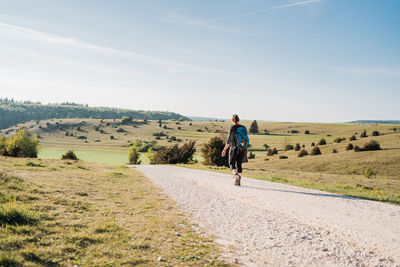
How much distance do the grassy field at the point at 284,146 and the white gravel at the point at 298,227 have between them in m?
4.00

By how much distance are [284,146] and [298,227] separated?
7648cm

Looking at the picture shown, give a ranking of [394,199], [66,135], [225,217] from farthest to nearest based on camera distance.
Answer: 1. [66,135]
2. [394,199]
3. [225,217]

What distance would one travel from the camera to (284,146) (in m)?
79.8

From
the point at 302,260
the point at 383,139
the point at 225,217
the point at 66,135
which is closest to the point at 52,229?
the point at 225,217

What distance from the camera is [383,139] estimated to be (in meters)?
52.3

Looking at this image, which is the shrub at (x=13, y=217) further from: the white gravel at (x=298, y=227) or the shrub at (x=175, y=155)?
the shrub at (x=175, y=155)

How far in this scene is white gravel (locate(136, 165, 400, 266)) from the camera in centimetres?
529

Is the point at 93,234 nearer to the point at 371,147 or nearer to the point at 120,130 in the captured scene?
the point at 371,147

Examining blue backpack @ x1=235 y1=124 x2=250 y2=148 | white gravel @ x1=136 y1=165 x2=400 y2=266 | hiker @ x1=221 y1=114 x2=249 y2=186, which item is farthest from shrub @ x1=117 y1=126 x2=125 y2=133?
white gravel @ x1=136 y1=165 x2=400 y2=266

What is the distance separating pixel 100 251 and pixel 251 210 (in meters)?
5.17

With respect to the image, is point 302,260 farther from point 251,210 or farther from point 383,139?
point 383,139

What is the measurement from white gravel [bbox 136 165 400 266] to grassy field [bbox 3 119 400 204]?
13.1 ft

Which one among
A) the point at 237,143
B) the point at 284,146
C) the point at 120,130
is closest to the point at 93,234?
the point at 237,143

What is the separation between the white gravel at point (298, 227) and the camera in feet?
17.4
